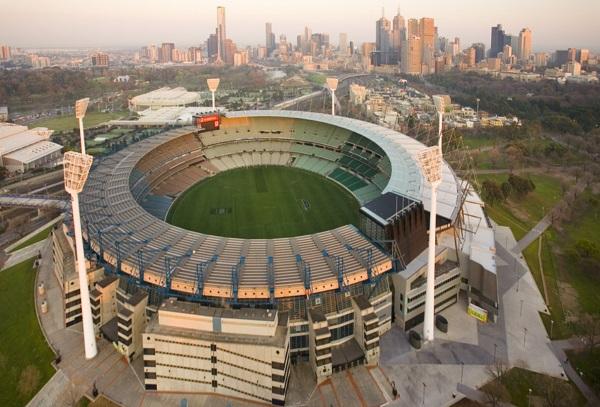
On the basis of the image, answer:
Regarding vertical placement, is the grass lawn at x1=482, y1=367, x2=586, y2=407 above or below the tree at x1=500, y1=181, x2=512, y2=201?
below

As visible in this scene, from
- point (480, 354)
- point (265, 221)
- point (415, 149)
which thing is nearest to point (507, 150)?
point (415, 149)

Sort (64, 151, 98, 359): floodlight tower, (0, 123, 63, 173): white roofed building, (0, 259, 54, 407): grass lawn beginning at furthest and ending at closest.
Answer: (0, 123, 63, 173): white roofed building → (64, 151, 98, 359): floodlight tower → (0, 259, 54, 407): grass lawn

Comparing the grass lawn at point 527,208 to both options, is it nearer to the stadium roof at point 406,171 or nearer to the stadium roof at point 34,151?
Answer: the stadium roof at point 406,171

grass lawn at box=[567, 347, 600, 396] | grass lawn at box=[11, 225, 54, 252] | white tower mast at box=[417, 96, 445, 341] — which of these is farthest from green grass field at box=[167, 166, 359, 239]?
grass lawn at box=[567, 347, 600, 396]

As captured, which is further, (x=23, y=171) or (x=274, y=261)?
(x=23, y=171)

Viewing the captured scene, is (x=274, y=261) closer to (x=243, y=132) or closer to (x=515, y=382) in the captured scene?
(x=515, y=382)

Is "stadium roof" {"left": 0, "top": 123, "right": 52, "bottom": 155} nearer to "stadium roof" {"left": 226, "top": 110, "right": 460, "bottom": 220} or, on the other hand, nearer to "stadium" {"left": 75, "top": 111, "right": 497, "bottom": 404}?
"stadium" {"left": 75, "top": 111, "right": 497, "bottom": 404}

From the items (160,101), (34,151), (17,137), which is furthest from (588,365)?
(160,101)
